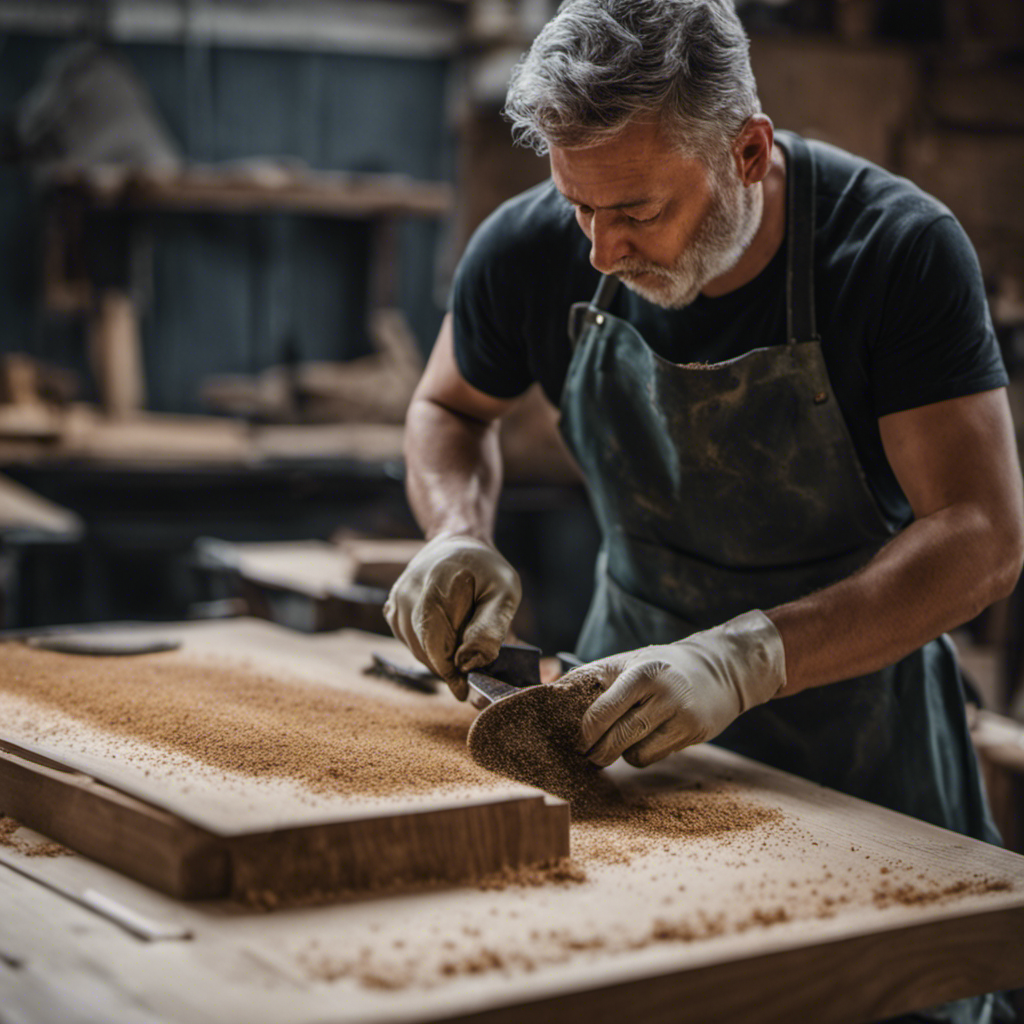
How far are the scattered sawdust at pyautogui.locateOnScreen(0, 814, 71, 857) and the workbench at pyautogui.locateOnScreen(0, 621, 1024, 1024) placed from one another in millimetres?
12

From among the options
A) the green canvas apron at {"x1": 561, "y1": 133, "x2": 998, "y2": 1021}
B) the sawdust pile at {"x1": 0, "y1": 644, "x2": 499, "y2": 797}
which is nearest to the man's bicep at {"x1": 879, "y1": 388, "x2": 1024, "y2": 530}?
the green canvas apron at {"x1": 561, "y1": 133, "x2": 998, "y2": 1021}

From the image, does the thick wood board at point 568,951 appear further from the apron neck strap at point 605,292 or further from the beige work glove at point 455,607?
the apron neck strap at point 605,292

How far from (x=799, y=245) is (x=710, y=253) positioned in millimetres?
161

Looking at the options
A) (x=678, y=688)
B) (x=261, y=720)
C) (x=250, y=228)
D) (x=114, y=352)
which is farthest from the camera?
(x=250, y=228)

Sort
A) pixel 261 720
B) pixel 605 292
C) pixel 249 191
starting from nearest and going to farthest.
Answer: pixel 261 720 < pixel 605 292 < pixel 249 191

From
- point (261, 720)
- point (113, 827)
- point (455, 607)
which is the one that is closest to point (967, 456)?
point (455, 607)

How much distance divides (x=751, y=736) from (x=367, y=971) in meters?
1.13

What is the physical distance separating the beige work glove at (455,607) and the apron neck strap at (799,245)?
1.96 feet

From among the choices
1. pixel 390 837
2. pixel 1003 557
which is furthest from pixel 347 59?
pixel 390 837

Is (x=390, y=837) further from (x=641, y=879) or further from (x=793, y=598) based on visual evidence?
(x=793, y=598)

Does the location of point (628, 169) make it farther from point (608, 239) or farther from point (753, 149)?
point (753, 149)

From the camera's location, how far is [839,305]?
6.19ft

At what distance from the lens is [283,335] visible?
6.11m

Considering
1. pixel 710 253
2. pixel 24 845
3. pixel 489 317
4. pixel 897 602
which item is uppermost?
pixel 710 253
